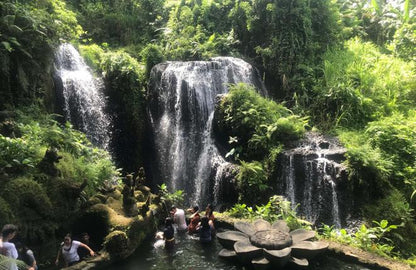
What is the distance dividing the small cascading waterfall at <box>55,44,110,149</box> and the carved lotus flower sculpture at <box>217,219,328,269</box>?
7.40m

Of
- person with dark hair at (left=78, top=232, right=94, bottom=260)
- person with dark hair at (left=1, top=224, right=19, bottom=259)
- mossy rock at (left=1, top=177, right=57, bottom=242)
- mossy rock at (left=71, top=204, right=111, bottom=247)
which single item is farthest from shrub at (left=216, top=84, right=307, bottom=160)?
person with dark hair at (left=1, top=224, right=19, bottom=259)

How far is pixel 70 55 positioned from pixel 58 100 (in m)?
2.91

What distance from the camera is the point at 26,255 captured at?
5.88 metres

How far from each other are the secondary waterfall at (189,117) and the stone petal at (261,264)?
17.0 feet

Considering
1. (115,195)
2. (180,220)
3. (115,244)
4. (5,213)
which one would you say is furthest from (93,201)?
(180,220)

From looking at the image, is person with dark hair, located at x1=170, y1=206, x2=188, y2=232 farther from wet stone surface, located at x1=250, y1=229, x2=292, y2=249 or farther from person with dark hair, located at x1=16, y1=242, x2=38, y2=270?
person with dark hair, located at x1=16, y1=242, x2=38, y2=270

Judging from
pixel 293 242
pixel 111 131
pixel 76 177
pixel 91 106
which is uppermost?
pixel 91 106

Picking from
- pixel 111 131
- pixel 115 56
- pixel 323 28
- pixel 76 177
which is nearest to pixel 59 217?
pixel 76 177

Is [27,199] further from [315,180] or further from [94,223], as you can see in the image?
[315,180]

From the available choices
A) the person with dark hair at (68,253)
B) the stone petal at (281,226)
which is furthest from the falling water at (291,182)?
the person with dark hair at (68,253)

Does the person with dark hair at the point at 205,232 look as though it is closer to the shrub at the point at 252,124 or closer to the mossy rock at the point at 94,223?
the mossy rock at the point at 94,223

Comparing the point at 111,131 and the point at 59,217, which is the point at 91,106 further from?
the point at 59,217

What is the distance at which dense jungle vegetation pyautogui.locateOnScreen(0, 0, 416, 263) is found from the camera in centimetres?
802

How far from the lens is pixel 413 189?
372 inches
